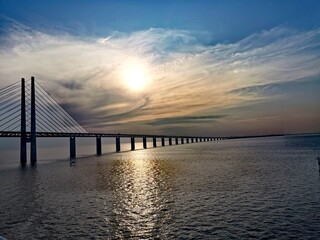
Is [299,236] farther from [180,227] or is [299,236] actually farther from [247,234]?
[180,227]

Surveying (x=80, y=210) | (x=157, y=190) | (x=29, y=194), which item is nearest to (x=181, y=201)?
(x=157, y=190)

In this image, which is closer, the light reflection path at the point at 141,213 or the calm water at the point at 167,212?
the calm water at the point at 167,212

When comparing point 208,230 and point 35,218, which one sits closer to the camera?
point 208,230

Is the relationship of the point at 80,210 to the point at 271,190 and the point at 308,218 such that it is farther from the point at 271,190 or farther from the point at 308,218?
the point at 271,190

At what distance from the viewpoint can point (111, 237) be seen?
18438mm

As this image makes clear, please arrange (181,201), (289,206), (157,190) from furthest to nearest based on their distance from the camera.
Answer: (157,190)
(181,201)
(289,206)

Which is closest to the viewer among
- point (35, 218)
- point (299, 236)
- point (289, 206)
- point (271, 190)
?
point (299, 236)

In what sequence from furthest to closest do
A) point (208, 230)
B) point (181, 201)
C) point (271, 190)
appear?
1. point (271, 190)
2. point (181, 201)
3. point (208, 230)

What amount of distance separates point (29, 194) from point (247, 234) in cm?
2728

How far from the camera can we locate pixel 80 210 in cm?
2553

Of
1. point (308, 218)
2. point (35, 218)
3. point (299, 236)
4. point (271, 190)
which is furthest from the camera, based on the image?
point (271, 190)

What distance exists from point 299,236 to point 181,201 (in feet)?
40.8

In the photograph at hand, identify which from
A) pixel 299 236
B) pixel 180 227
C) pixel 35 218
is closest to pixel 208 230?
pixel 180 227

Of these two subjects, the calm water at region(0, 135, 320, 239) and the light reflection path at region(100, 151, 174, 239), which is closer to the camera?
the calm water at region(0, 135, 320, 239)
